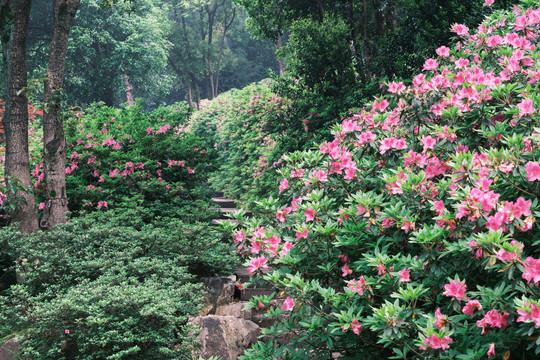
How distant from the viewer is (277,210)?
3.02m

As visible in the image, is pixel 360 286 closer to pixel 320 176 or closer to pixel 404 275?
pixel 404 275

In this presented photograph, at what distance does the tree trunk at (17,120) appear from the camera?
5.67m

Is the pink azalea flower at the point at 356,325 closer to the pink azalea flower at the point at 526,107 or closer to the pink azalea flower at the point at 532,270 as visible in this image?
the pink azalea flower at the point at 532,270

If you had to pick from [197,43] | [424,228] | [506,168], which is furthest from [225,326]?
[197,43]

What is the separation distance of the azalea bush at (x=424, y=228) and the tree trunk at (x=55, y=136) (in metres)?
3.84

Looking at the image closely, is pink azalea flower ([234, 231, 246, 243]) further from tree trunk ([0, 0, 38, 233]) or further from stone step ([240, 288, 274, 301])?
tree trunk ([0, 0, 38, 233])

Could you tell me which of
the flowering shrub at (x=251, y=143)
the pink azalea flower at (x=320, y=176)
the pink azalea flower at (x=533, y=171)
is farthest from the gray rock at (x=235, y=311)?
the flowering shrub at (x=251, y=143)

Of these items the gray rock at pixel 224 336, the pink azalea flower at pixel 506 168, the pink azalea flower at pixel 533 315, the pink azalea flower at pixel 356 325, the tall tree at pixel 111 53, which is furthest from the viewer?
the tall tree at pixel 111 53

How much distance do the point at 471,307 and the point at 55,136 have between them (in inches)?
214

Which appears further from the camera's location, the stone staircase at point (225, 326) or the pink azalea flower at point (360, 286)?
the stone staircase at point (225, 326)

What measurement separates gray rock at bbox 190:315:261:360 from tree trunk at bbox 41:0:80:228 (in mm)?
2686

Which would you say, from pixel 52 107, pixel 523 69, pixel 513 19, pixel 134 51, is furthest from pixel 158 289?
pixel 134 51

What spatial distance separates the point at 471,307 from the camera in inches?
75.9

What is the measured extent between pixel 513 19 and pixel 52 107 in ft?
16.7
